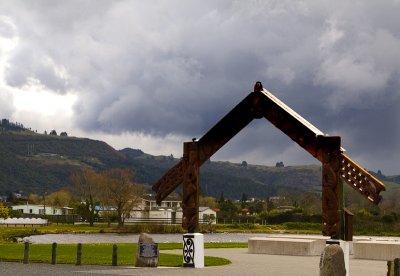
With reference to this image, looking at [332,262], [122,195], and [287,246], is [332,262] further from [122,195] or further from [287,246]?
[122,195]

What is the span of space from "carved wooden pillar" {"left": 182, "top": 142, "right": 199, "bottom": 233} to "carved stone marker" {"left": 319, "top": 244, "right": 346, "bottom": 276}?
7.40m

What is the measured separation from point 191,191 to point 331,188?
229 inches

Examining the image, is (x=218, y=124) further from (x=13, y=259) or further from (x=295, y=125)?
(x=13, y=259)

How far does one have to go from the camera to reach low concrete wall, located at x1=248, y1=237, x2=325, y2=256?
1334 inches

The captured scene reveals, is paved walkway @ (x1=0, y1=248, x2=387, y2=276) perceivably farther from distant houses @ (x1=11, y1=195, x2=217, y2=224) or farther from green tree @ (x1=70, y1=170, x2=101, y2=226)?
green tree @ (x1=70, y1=170, x2=101, y2=226)

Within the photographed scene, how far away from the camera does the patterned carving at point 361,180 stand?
19.1m

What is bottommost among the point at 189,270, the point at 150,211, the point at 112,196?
the point at 189,270

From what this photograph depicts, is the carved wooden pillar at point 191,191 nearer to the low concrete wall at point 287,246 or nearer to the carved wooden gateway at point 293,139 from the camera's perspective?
the carved wooden gateway at point 293,139

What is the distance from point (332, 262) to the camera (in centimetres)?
1744

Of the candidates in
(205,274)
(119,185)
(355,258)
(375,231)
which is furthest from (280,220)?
(205,274)

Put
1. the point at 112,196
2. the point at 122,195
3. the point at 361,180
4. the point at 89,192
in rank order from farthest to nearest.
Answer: the point at 89,192 < the point at 112,196 < the point at 122,195 < the point at 361,180

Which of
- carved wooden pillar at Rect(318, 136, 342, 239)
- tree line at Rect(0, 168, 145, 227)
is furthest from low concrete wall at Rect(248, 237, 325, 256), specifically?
tree line at Rect(0, 168, 145, 227)

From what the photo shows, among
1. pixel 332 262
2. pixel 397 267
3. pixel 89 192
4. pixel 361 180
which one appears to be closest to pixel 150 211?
pixel 89 192

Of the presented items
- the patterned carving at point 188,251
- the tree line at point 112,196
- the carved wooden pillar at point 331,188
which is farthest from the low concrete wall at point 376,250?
the tree line at point 112,196
